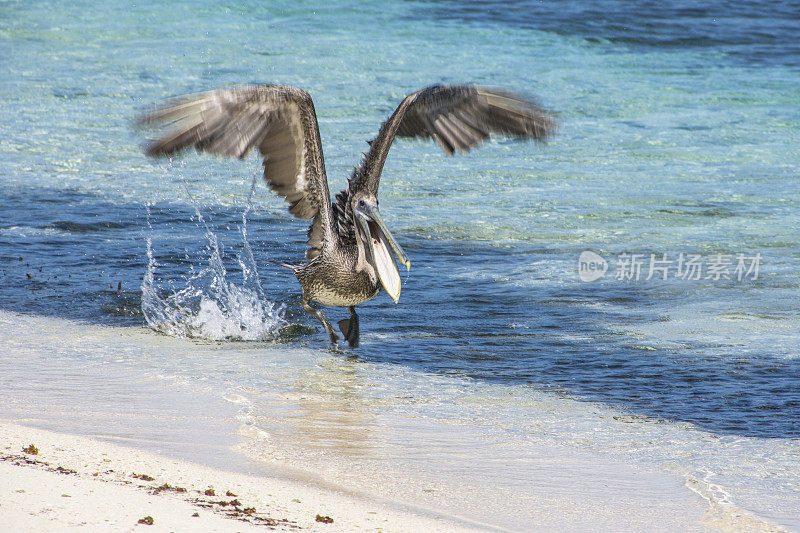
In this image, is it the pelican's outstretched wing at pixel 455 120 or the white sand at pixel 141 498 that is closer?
the white sand at pixel 141 498

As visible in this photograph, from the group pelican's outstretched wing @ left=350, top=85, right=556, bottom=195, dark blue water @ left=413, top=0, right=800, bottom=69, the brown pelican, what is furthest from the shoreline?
dark blue water @ left=413, top=0, right=800, bottom=69

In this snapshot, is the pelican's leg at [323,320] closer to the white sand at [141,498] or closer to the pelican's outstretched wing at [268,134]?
the pelican's outstretched wing at [268,134]

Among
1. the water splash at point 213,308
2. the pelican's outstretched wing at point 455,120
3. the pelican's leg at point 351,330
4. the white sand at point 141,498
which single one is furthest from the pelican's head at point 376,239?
the white sand at point 141,498

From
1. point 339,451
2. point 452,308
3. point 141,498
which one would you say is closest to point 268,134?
point 452,308

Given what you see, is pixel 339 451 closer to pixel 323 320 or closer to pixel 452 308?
pixel 323 320

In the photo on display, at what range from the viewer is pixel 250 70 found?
49.4ft

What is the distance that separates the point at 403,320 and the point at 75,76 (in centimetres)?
987

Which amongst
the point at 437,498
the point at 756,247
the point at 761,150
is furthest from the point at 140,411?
the point at 761,150

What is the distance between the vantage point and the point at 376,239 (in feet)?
19.1

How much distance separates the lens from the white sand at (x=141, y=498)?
3.03m

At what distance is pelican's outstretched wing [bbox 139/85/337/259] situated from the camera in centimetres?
513

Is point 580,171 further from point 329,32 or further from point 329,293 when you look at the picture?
point 329,32

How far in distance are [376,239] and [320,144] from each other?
631 millimetres

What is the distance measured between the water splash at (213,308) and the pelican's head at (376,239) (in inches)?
35.3
